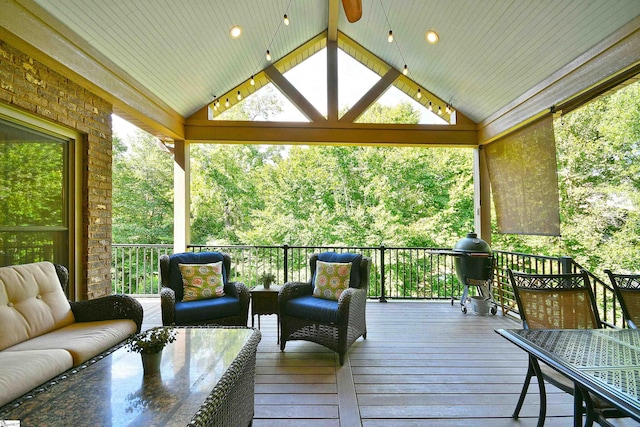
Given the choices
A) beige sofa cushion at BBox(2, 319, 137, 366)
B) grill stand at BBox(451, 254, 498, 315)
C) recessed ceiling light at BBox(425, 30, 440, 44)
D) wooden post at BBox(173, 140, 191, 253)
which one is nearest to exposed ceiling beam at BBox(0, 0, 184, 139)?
wooden post at BBox(173, 140, 191, 253)

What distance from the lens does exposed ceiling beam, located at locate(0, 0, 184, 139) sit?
221 cm

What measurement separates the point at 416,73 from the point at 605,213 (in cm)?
634

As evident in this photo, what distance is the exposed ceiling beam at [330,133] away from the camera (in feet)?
16.2

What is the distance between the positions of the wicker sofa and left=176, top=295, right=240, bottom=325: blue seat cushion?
1.31 ft

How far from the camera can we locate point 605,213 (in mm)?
7449

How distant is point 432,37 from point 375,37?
3.35ft

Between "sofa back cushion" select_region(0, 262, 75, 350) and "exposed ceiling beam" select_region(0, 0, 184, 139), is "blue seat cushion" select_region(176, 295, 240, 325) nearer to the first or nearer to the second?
"sofa back cushion" select_region(0, 262, 75, 350)

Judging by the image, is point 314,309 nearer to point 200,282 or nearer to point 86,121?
point 200,282

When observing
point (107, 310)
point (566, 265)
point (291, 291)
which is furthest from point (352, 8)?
point (566, 265)

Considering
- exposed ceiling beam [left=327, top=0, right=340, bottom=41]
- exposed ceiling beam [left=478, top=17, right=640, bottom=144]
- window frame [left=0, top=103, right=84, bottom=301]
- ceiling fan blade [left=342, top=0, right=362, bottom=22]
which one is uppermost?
exposed ceiling beam [left=327, top=0, right=340, bottom=41]

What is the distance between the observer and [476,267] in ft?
13.4

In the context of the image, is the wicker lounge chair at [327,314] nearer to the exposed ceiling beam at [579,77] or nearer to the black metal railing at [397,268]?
the black metal railing at [397,268]

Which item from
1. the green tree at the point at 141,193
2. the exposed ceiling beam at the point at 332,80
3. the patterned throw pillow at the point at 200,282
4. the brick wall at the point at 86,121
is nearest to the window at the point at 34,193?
the brick wall at the point at 86,121

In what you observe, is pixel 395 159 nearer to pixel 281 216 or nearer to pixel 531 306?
pixel 281 216
